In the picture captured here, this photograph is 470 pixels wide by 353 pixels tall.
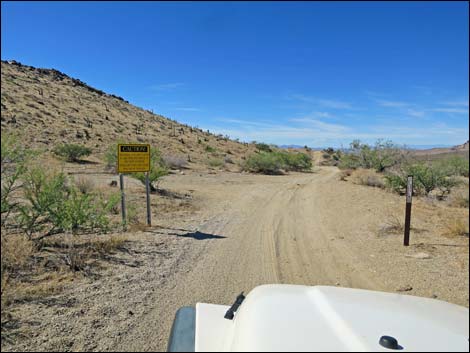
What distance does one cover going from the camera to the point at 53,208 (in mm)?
6012

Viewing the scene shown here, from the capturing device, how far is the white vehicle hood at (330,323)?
164cm

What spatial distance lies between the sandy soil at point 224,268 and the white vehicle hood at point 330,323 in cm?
107

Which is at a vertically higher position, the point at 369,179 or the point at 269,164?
the point at 269,164

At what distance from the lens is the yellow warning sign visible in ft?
27.9

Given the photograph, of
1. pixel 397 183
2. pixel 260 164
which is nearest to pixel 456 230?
pixel 397 183

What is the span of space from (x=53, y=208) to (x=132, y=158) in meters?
2.89

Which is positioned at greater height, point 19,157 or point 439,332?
point 19,157

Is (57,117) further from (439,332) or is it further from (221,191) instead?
(439,332)

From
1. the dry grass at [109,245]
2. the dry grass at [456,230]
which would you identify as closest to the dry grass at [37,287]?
the dry grass at [109,245]

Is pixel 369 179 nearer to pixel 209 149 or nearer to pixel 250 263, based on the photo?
pixel 209 149

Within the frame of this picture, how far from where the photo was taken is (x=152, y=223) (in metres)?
9.68

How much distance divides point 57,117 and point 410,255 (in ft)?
43.7

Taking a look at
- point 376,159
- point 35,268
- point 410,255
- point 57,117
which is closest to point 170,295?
point 35,268

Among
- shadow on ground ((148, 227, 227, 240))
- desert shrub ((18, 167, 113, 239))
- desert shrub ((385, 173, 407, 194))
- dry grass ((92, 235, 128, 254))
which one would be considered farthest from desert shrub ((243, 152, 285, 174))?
desert shrub ((18, 167, 113, 239))
